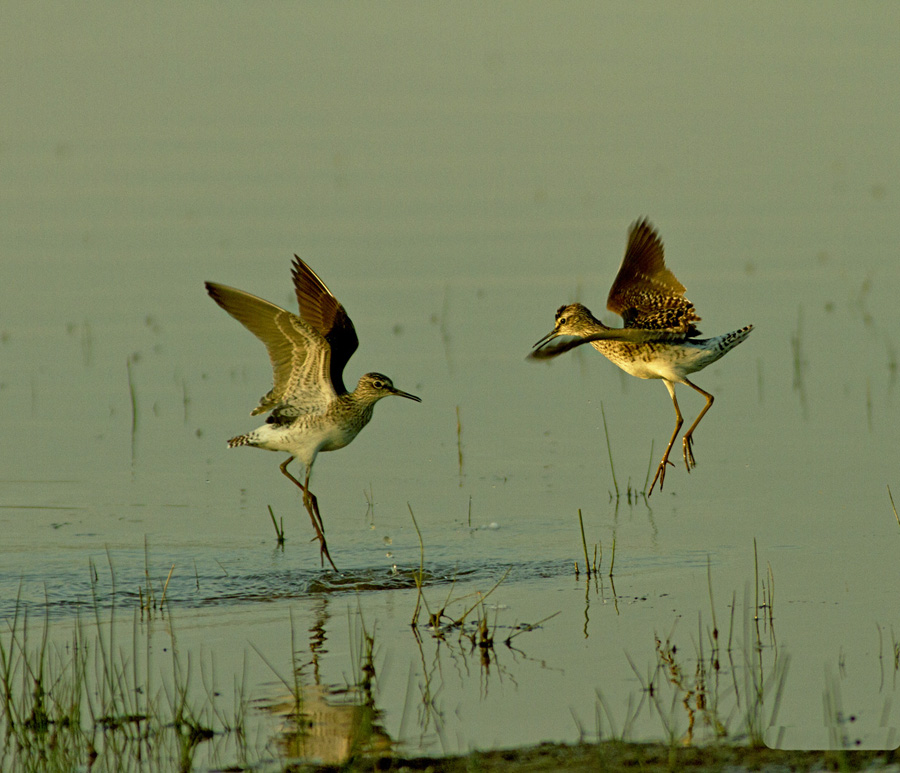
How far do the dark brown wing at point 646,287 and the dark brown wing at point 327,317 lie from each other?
6.70ft

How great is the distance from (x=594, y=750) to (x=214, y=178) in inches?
589

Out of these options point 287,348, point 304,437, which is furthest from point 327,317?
point 304,437

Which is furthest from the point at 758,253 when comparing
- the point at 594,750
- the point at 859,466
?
the point at 594,750

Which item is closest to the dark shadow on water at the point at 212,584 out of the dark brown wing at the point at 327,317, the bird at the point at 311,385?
the bird at the point at 311,385

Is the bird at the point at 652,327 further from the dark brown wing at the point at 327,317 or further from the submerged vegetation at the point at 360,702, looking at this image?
the submerged vegetation at the point at 360,702

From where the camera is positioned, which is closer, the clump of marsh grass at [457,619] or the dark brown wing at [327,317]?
the clump of marsh grass at [457,619]

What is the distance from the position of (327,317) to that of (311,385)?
1.40 feet

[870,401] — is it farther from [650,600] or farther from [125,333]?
[125,333]

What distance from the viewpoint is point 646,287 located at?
9.89 m

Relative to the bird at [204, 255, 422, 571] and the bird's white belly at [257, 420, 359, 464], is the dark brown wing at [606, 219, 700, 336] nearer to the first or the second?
the bird at [204, 255, 422, 571]

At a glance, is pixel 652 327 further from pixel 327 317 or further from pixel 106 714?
pixel 106 714


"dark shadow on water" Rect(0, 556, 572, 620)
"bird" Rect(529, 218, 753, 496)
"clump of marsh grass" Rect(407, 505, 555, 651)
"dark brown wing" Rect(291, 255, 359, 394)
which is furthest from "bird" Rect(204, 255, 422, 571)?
"bird" Rect(529, 218, 753, 496)

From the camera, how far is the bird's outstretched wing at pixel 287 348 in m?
8.29

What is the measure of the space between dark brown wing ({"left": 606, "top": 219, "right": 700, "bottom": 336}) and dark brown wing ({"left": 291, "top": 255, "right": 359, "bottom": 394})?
2.04m
